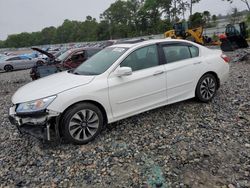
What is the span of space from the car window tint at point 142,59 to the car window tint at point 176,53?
276 mm

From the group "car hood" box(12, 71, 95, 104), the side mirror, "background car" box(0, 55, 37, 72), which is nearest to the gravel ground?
"car hood" box(12, 71, 95, 104)

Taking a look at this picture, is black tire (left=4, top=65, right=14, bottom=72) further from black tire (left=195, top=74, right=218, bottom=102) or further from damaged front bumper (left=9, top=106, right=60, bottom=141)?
black tire (left=195, top=74, right=218, bottom=102)

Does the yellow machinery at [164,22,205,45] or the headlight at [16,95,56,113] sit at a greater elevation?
the yellow machinery at [164,22,205,45]

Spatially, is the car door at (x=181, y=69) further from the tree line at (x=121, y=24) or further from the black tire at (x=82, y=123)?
the tree line at (x=121, y=24)

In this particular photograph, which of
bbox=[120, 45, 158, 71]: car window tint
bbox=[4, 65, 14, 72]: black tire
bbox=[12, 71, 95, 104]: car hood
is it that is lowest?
bbox=[4, 65, 14, 72]: black tire

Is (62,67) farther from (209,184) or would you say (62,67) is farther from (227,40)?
(227,40)

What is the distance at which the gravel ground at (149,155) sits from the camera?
328cm

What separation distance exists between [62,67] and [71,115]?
669 centimetres

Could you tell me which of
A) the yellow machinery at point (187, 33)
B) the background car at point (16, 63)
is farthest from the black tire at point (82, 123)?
the background car at point (16, 63)

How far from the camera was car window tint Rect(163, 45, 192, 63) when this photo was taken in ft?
16.8

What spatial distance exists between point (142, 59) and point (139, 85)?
1.81 feet

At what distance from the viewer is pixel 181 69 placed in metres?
5.13

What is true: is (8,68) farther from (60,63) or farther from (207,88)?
(207,88)

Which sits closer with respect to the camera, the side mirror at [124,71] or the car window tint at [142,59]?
the side mirror at [124,71]
